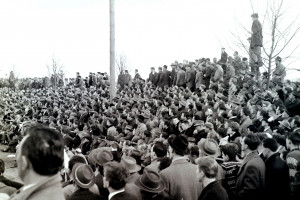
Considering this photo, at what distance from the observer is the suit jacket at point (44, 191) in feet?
7.56

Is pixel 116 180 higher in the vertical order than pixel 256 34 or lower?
lower

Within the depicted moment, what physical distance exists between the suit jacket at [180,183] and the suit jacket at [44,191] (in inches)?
97.1

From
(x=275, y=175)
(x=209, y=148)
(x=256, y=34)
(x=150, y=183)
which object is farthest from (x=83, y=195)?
(x=256, y=34)

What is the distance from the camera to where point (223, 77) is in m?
17.8

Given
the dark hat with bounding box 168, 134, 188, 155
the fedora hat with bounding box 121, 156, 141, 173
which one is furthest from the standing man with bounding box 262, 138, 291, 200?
the fedora hat with bounding box 121, 156, 141, 173

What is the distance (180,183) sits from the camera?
4.76 m

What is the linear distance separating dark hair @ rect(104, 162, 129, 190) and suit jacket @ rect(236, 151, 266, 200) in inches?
72.8

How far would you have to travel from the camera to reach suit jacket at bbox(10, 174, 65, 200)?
230cm

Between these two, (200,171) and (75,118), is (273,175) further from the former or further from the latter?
(75,118)

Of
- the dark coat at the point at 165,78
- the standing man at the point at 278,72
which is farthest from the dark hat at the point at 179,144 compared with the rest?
the dark coat at the point at 165,78

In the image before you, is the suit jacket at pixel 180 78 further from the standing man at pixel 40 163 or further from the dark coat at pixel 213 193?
the standing man at pixel 40 163

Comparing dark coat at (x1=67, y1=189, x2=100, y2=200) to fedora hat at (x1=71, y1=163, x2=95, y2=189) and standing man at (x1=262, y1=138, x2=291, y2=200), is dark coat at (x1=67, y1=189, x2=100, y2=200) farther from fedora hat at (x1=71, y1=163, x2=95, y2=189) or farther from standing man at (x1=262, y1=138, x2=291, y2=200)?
standing man at (x1=262, y1=138, x2=291, y2=200)

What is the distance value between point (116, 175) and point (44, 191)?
143cm

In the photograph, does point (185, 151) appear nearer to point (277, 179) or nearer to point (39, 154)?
point (277, 179)
